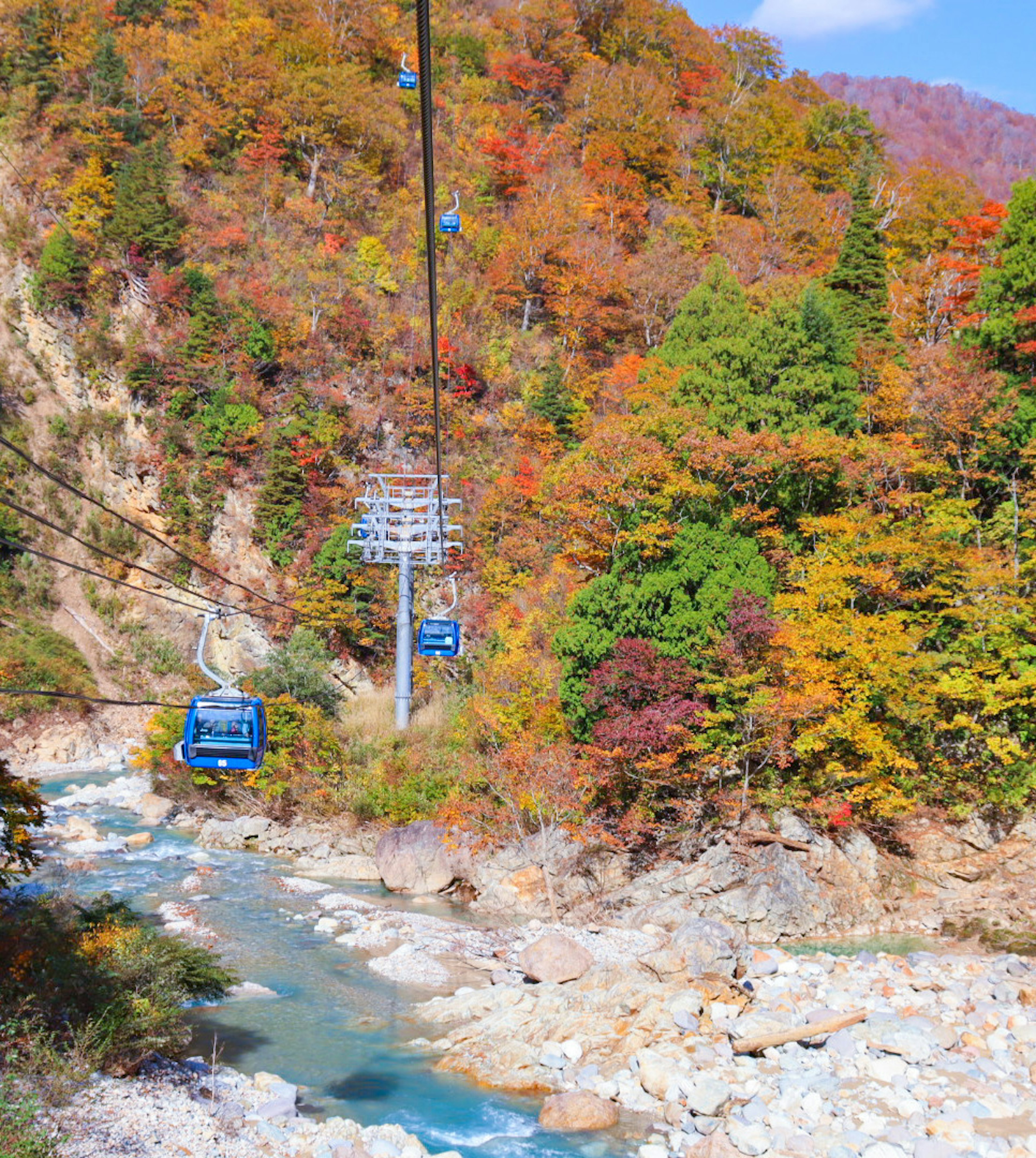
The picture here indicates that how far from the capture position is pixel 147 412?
1332 inches

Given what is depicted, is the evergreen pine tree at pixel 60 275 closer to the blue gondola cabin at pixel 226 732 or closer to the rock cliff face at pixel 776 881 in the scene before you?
the rock cliff face at pixel 776 881

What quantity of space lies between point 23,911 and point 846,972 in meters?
11.9

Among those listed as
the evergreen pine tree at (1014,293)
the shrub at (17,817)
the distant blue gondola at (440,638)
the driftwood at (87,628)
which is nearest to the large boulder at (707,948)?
the distant blue gondola at (440,638)

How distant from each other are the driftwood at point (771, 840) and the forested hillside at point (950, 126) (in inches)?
2356

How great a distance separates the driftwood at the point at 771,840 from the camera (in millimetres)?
16875

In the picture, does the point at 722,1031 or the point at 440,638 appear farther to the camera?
→ the point at 440,638

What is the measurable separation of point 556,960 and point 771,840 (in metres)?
5.50

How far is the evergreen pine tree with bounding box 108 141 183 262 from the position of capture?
34875 mm

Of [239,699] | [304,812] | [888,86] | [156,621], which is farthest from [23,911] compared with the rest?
[888,86]

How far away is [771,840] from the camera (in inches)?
669

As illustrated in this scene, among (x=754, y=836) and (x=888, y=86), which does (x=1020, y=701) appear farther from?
(x=888, y=86)

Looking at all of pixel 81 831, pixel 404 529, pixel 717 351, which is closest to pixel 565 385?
pixel 404 529

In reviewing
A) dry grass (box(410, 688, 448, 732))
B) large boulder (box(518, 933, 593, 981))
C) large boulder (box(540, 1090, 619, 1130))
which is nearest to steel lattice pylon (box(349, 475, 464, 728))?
dry grass (box(410, 688, 448, 732))

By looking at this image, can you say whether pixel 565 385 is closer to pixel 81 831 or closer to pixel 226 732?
pixel 81 831
